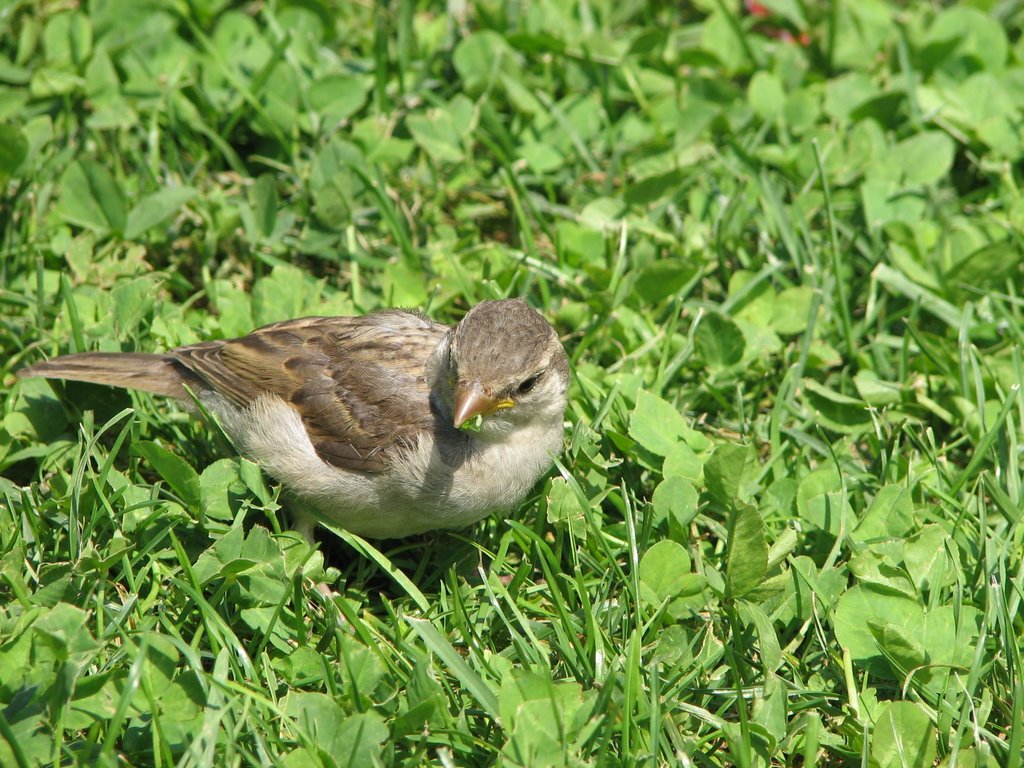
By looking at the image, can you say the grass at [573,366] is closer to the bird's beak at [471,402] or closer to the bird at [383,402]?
the bird at [383,402]

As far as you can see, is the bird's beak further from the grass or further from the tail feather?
the tail feather

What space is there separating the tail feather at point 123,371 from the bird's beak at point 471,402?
1.16 m

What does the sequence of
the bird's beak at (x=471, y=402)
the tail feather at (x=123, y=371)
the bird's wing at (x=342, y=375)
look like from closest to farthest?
1. the bird's beak at (x=471, y=402)
2. the bird's wing at (x=342, y=375)
3. the tail feather at (x=123, y=371)

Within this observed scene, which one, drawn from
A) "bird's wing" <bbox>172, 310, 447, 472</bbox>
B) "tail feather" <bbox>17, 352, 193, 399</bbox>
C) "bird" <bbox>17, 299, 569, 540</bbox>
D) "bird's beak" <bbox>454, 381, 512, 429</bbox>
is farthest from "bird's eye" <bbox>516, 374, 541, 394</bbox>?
"tail feather" <bbox>17, 352, 193, 399</bbox>

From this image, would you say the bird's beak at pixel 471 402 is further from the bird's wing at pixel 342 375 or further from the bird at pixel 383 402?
the bird's wing at pixel 342 375

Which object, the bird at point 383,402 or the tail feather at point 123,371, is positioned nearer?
the bird at point 383,402

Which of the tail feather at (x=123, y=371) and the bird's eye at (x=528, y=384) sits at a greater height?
the tail feather at (x=123, y=371)

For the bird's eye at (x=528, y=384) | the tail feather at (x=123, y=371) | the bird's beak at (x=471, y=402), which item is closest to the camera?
the bird's beak at (x=471, y=402)

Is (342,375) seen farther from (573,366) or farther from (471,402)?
(573,366)

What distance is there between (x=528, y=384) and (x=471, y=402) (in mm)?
264

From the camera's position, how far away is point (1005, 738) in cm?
346

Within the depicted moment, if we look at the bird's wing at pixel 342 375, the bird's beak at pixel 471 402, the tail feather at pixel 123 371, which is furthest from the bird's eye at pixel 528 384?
the tail feather at pixel 123 371

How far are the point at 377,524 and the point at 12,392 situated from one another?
5.17 ft

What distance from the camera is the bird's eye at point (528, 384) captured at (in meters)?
3.77
